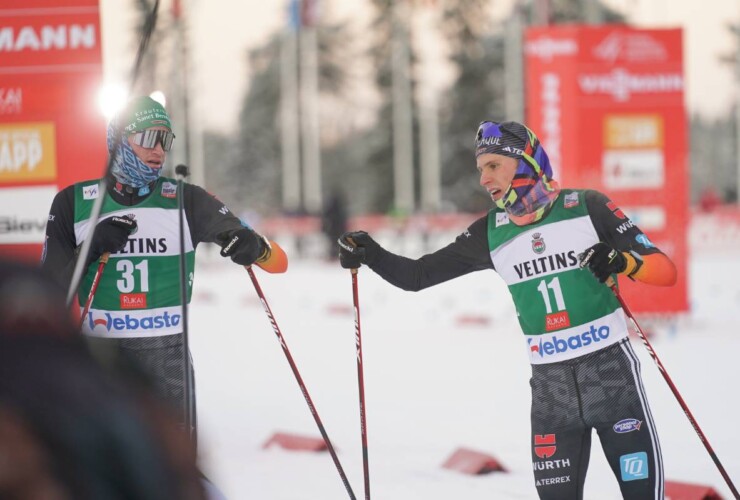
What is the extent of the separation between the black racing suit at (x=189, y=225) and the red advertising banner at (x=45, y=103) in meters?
1.63

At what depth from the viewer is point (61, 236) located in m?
4.12

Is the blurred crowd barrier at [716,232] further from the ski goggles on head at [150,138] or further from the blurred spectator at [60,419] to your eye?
the blurred spectator at [60,419]

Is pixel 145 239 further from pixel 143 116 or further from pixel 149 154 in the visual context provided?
pixel 143 116

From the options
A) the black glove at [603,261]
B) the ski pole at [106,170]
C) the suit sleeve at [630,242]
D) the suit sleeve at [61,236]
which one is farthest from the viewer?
the suit sleeve at [61,236]

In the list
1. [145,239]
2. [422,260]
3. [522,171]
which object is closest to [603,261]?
[522,171]

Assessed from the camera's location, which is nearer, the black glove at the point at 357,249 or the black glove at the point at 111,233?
the black glove at the point at 111,233

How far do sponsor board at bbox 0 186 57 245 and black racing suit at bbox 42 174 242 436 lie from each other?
1.58m

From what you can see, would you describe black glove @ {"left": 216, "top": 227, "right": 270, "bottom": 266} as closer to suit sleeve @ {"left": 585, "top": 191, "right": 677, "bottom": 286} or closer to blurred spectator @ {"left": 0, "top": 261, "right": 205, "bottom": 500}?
suit sleeve @ {"left": 585, "top": 191, "right": 677, "bottom": 286}

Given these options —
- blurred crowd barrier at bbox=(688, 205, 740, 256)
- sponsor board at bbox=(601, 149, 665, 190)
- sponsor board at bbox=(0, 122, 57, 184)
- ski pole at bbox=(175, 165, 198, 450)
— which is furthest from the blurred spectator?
blurred crowd barrier at bbox=(688, 205, 740, 256)

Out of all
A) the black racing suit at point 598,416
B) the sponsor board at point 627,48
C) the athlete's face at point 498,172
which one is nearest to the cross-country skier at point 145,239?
the athlete's face at point 498,172

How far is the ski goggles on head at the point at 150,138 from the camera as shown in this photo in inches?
165

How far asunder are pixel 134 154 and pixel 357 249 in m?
0.97

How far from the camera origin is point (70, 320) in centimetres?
116

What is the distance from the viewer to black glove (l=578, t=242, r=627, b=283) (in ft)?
11.9
